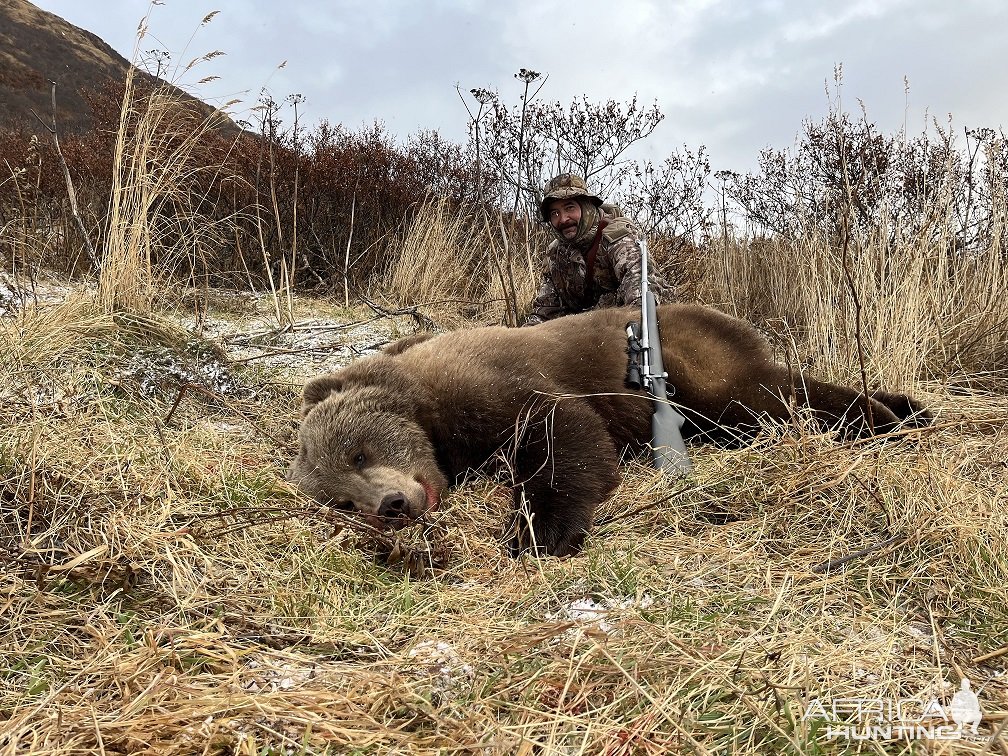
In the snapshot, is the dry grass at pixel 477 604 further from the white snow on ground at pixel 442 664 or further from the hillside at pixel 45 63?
the hillside at pixel 45 63

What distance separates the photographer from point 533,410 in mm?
3053

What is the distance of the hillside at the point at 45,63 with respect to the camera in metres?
22.6

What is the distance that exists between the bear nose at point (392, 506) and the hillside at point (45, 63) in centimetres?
2264

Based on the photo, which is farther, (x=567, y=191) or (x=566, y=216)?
(x=566, y=216)

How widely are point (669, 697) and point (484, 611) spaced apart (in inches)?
28.4

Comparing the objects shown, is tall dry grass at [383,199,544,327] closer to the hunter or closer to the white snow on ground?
the hunter

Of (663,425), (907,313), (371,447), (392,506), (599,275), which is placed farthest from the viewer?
(599,275)

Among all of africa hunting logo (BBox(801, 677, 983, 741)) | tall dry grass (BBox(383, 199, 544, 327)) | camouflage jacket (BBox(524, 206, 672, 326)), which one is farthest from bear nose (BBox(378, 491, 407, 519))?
tall dry grass (BBox(383, 199, 544, 327))

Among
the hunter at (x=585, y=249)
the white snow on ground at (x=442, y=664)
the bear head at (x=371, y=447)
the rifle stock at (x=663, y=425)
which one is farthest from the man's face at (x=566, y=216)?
the white snow on ground at (x=442, y=664)

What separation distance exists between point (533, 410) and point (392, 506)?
2.42ft

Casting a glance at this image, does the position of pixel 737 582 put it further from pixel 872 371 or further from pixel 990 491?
pixel 872 371

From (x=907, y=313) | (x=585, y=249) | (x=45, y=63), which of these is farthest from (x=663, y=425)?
(x=45, y=63)

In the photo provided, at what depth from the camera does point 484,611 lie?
207 centimetres

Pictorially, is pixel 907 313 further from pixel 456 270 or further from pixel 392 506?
pixel 456 270
